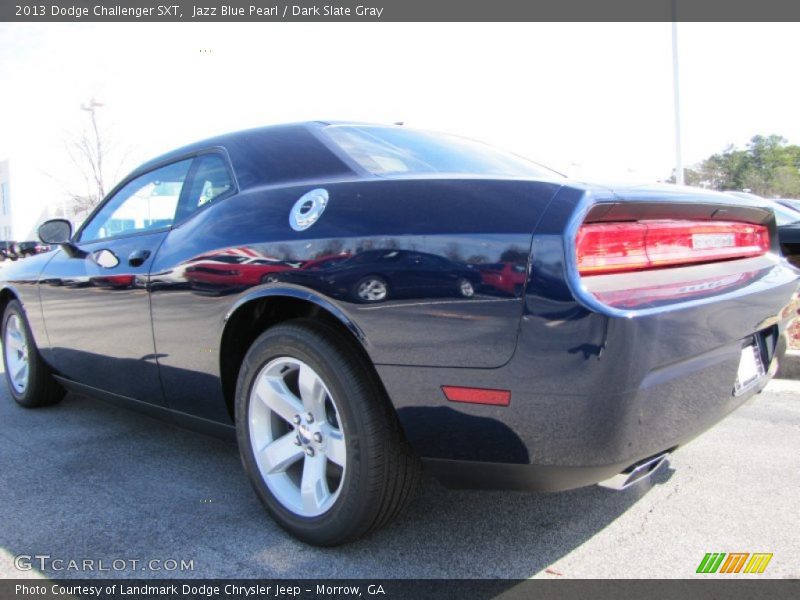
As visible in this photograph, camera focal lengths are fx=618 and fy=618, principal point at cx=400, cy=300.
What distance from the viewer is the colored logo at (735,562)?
1.98 meters

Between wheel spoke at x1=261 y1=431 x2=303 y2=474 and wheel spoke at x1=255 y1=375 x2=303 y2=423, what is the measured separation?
82 millimetres

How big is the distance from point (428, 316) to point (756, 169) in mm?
43734

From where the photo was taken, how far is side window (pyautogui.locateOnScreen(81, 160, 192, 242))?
115 inches

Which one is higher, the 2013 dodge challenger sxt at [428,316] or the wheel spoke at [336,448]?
the 2013 dodge challenger sxt at [428,316]

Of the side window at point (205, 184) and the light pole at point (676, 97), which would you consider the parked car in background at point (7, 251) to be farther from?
the side window at point (205, 184)

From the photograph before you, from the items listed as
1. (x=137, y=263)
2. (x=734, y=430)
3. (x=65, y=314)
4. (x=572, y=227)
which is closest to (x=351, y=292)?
(x=572, y=227)

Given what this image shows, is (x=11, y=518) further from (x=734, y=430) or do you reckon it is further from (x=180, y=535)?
(x=734, y=430)

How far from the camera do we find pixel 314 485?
2.14 meters

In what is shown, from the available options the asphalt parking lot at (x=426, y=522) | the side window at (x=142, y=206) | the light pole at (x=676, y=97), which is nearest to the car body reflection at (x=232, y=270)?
the side window at (x=142, y=206)

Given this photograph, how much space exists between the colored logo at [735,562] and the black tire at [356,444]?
3.25 feet

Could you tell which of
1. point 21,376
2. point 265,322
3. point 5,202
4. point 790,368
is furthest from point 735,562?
point 5,202

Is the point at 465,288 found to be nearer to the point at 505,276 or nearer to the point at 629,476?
the point at 505,276

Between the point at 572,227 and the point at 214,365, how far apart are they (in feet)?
4.91

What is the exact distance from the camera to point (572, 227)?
1.62 m
